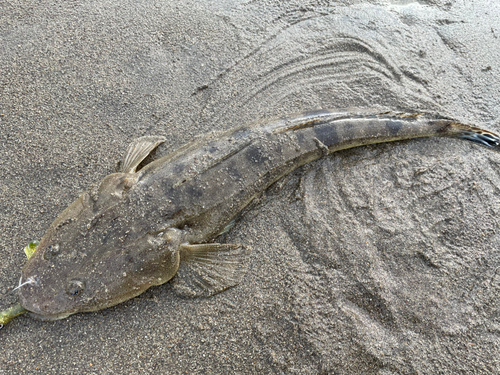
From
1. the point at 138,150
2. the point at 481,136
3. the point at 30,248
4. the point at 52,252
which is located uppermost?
the point at 481,136

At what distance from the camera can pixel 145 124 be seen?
Result: 3600 mm

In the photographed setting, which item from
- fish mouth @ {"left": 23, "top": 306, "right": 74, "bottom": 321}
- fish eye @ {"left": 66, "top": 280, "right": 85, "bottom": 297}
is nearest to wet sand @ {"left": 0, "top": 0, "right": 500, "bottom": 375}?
fish mouth @ {"left": 23, "top": 306, "right": 74, "bottom": 321}

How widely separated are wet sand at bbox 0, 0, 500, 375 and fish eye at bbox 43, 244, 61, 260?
1.63 ft

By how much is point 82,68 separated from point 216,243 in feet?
8.46

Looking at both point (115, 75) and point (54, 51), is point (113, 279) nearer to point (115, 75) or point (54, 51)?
point (115, 75)

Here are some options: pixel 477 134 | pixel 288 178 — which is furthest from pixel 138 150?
pixel 477 134

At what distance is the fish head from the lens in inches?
102

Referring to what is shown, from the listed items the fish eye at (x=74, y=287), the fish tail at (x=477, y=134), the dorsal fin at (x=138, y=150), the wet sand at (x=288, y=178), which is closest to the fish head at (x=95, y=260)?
the fish eye at (x=74, y=287)

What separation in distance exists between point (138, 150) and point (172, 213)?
2.88 feet

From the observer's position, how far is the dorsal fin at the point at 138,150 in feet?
10.6

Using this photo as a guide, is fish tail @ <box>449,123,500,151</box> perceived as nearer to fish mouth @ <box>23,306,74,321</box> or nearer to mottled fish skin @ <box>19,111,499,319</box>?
mottled fish skin @ <box>19,111,499,319</box>

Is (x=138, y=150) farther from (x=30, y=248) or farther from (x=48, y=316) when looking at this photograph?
(x=48, y=316)

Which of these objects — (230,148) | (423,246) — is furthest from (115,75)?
(423,246)

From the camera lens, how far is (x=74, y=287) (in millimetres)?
2562
